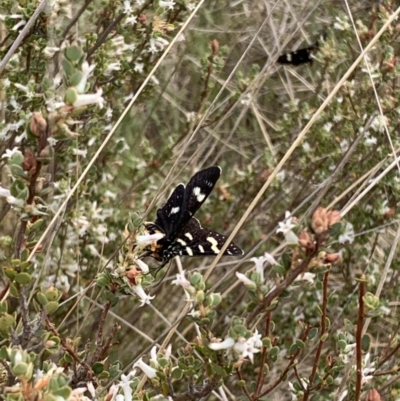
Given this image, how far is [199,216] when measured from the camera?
268 centimetres

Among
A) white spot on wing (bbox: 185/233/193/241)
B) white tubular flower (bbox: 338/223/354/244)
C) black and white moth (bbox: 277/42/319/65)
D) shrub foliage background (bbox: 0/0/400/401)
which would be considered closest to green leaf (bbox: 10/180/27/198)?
shrub foliage background (bbox: 0/0/400/401)

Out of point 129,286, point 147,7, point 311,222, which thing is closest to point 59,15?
point 147,7

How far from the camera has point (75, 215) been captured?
1.87 meters

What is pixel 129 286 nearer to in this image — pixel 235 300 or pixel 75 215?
pixel 75 215

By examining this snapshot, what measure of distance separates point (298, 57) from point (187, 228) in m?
1.55

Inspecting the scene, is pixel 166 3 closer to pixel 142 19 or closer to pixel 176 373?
pixel 142 19

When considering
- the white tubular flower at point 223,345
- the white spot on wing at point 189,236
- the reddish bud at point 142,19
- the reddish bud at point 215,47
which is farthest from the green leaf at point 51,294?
the reddish bud at point 215,47

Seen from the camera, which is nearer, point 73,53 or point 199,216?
point 73,53

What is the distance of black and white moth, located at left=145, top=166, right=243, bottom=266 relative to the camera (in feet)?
4.83

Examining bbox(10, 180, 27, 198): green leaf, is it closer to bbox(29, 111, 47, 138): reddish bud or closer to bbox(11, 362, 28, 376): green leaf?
bbox(29, 111, 47, 138): reddish bud

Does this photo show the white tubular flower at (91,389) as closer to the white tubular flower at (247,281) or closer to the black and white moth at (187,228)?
the white tubular flower at (247,281)

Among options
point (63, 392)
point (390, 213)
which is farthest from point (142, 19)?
point (63, 392)

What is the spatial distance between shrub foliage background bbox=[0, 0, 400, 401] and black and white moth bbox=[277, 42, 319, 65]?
0.20 m

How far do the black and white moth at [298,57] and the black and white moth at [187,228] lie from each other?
1.43m
